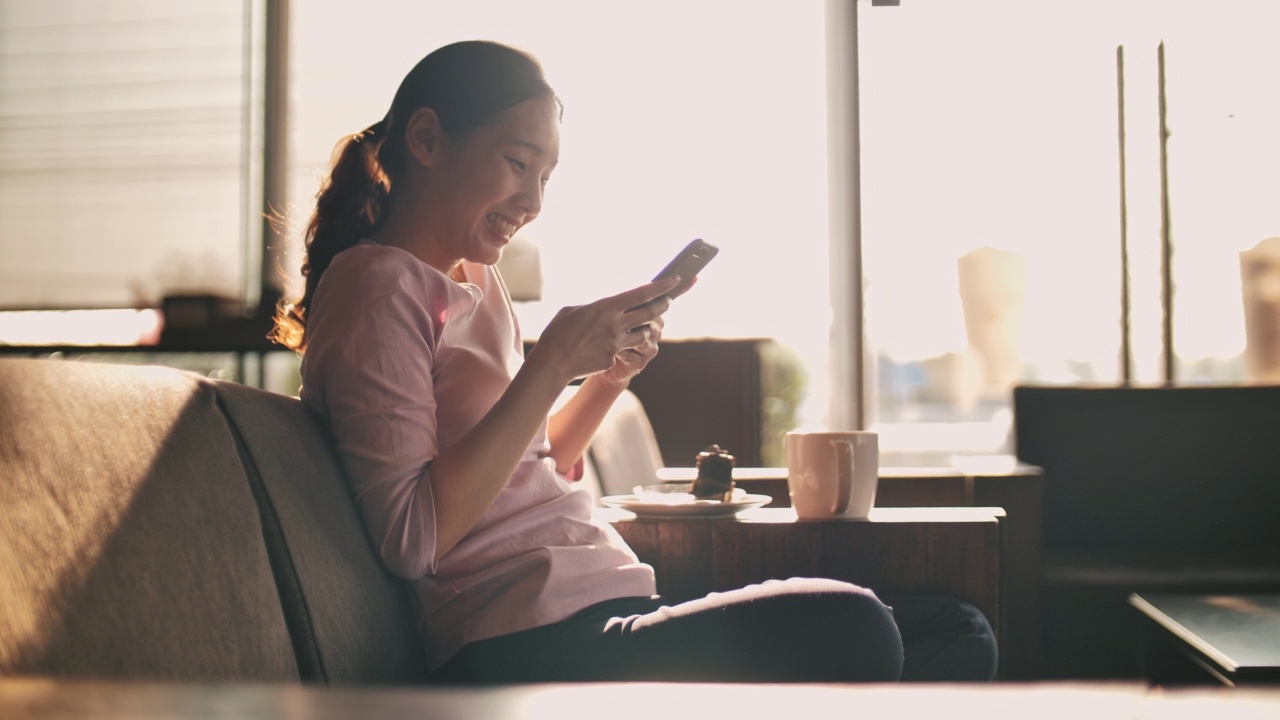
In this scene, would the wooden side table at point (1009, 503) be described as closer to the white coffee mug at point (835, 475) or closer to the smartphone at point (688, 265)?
the white coffee mug at point (835, 475)

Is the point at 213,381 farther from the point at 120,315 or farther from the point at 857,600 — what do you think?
the point at 120,315

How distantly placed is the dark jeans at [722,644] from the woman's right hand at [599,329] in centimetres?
27

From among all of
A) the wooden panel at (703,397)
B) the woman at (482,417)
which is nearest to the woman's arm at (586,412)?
the woman at (482,417)

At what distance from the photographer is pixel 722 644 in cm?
101

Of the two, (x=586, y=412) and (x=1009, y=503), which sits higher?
(x=586, y=412)

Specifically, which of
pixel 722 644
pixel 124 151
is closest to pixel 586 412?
pixel 722 644

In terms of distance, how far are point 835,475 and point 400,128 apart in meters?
0.73

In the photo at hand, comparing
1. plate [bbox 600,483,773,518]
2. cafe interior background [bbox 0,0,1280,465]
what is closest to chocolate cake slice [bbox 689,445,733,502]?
plate [bbox 600,483,773,518]

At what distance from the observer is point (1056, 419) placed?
9.39 feet

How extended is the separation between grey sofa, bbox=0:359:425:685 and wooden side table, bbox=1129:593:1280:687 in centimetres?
91

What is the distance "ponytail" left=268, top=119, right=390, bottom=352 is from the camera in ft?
4.17

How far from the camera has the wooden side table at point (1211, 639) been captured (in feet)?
4.03

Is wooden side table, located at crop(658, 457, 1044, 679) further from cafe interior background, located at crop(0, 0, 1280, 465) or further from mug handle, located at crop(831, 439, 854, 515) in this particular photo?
cafe interior background, located at crop(0, 0, 1280, 465)

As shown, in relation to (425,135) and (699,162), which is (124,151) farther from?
(425,135)
